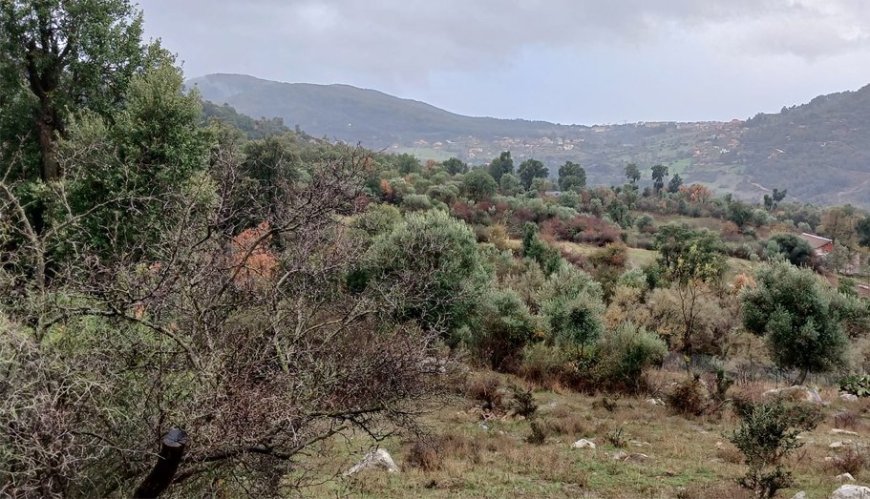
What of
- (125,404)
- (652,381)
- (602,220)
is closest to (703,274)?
(652,381)

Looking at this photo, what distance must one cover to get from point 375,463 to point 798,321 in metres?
15.6

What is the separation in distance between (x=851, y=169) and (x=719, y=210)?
128 metres

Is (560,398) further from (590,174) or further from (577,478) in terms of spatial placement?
(590,174)

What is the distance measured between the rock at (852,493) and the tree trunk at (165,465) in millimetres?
8264

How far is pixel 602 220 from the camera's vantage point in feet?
A: 181

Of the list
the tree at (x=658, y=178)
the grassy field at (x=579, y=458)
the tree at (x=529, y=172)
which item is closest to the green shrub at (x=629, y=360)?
the grassy field at (x=579, y=458)

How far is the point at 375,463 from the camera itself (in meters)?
9.57

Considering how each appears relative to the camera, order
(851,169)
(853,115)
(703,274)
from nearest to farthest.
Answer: (703,274) < (851,169) < (853,115)

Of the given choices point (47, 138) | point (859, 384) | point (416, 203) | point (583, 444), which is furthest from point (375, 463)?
point (416, 203)

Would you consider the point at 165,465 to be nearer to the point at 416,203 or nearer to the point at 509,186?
the point at 416,203

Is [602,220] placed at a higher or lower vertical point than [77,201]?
lower

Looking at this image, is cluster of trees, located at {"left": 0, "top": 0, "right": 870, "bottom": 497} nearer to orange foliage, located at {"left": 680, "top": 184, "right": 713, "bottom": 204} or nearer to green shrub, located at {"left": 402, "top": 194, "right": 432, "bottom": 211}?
green shrub, located at {"left": 402, "top": 194, "right": 432, "bottom": 211}

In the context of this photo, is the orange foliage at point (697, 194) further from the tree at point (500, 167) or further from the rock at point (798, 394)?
the rock at point (798, 394)

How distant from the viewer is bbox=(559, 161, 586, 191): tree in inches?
3022
